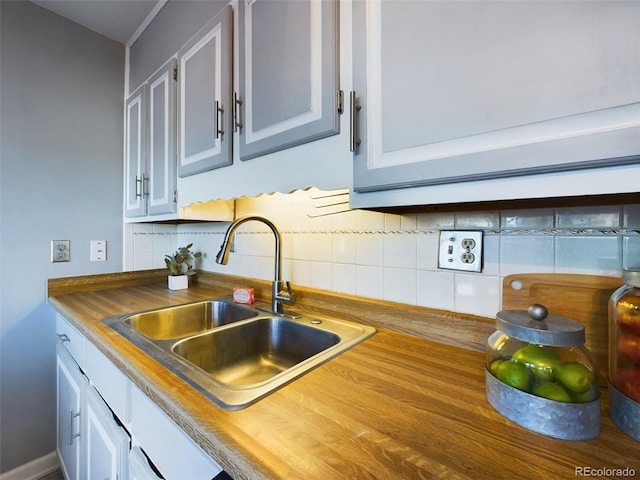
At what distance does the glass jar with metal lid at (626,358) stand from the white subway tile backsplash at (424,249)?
0.51 feet

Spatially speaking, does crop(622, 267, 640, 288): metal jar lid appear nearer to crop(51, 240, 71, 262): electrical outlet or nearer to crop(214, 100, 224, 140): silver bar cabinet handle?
crop(214, 100, 224, 140): silver bar cabinet handle

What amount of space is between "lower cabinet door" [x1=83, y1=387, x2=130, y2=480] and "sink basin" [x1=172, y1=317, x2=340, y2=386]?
0.86 feet

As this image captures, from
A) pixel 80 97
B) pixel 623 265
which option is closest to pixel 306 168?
pixel 623 265

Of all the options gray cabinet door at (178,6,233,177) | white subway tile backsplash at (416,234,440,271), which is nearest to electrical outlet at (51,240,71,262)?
gray cabinet door at (178,6,233,177)

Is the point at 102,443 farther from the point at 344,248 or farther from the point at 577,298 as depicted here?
the point at 577,298

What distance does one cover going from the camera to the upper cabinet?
1.25 m

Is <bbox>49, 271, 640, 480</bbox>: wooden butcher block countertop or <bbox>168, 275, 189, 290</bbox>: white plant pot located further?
<bbox>168, 275, 189, 290</bbox>: white plant pot

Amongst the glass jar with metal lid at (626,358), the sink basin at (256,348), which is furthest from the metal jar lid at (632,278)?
the sink basin at (256,348)

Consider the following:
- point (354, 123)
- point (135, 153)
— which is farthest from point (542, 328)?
point (135, 153)

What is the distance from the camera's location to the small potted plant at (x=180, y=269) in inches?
61.0

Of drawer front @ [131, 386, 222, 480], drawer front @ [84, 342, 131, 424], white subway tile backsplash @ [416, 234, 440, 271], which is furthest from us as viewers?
white subway tile backsplash @ [416, 234, 440, 271]

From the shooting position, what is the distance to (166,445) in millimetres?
579

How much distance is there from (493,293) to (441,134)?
46 cm

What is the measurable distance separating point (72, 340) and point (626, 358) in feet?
5.54
